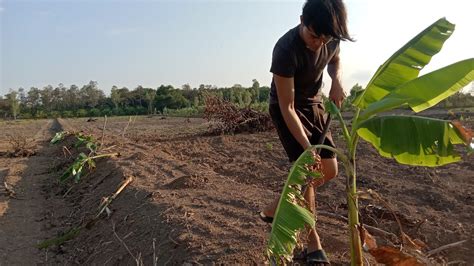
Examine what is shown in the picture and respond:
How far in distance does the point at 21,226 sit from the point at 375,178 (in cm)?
511

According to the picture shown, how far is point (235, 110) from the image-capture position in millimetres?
14586

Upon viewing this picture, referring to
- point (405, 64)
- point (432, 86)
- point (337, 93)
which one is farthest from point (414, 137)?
point (337, 93)

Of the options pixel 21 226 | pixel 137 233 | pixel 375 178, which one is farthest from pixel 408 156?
pixel 21 226

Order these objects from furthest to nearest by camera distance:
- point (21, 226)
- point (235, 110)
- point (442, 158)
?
1. point (235, 110)
2. point (21, 226)
3. point (442, 158)

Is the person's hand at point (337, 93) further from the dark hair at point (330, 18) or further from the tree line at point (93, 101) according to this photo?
the tree line at point (93, 101)

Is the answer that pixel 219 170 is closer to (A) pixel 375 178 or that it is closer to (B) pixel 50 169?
(A) pixel 375 178

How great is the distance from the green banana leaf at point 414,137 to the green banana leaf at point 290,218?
1.60ft

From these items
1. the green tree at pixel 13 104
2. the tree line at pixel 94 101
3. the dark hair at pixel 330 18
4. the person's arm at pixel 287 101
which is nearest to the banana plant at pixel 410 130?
the person's arm at pixel 287 101

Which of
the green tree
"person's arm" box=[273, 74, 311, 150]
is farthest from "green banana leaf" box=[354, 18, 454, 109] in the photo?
the green tree

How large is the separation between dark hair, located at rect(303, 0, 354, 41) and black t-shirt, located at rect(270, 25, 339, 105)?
Answer: 403mm

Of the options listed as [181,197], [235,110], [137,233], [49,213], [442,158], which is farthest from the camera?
[235,110]

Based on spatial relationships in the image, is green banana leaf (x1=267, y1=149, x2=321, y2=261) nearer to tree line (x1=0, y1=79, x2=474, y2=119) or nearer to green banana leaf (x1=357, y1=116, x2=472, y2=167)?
green banana leaf (x1=357, y1=116, x2=472, y2=167)

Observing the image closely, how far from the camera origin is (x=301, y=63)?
3340 mm

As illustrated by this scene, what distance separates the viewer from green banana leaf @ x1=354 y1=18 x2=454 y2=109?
121 inches
